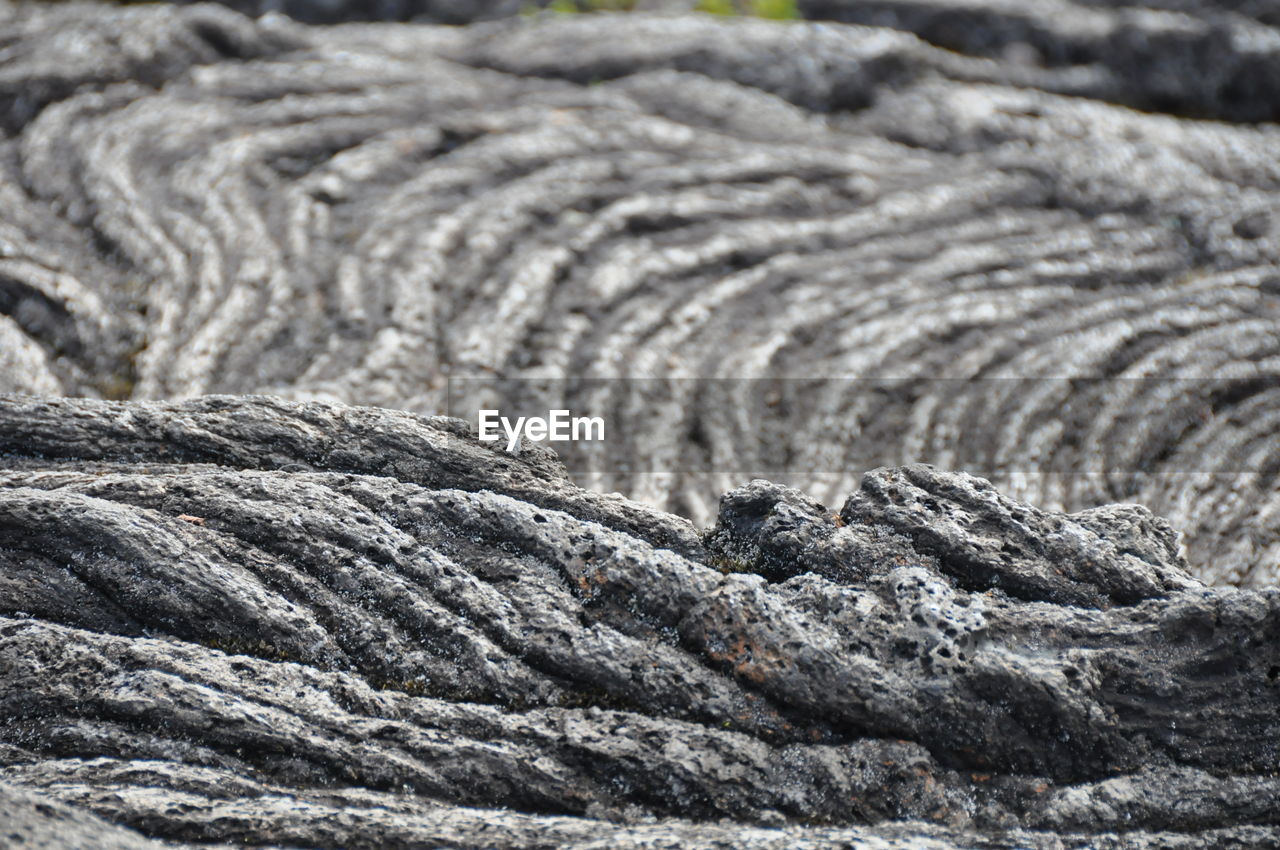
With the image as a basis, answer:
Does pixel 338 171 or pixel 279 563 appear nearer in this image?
pixel 279 563

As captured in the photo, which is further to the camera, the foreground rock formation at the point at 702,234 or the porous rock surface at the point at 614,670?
the foreground rock formation at the point at 702,234

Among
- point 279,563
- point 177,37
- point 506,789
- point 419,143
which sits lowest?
point 506,789

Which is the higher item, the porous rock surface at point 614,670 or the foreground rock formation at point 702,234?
the foreground rock formation at point 702,234

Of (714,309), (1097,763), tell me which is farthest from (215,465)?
(714,309)

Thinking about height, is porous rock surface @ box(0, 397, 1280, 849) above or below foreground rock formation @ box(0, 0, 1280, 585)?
below

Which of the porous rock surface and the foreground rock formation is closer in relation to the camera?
the porous rock surface

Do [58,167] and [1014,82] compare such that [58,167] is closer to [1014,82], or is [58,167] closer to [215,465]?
[215,465]
